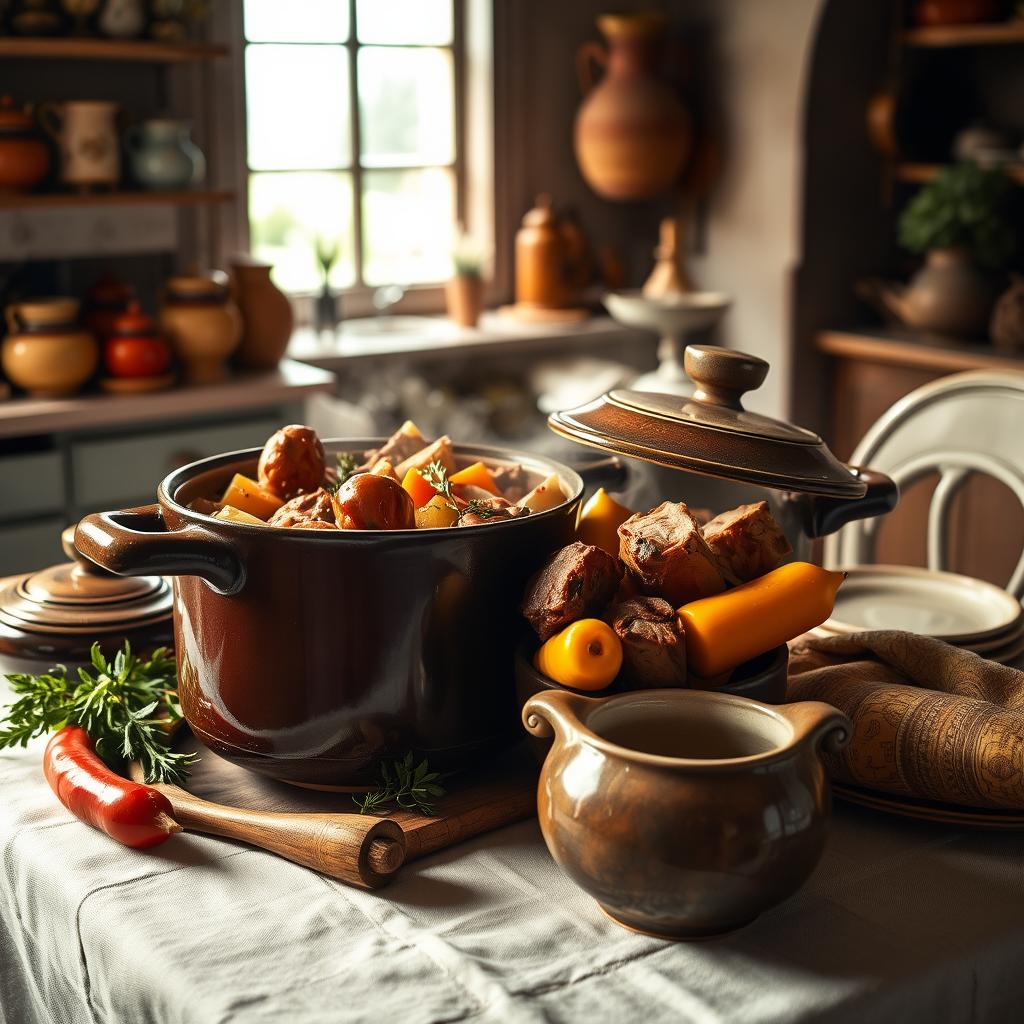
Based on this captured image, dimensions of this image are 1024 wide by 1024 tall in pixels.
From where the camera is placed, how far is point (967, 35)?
10.8ft

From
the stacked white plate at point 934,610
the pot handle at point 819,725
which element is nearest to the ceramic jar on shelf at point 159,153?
the stacked white plate at point 934,610

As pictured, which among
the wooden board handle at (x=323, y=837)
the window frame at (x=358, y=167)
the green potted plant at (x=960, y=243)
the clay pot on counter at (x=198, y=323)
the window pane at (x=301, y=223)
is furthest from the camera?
the window pane at (x=301, y=223)

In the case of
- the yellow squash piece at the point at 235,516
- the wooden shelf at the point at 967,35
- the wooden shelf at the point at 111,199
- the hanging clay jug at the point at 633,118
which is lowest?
the yellow squash piece at the point at 235,516

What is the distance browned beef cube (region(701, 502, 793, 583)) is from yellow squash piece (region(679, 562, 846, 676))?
2 centimetres

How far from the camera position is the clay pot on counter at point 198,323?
2.84 meters

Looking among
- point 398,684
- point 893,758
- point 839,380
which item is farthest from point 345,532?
point 839,380

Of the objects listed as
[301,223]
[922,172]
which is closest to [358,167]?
[301,223]

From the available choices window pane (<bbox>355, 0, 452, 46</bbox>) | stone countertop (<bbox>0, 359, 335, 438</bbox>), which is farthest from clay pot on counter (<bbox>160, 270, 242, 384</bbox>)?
window pane (<bbox>355, 0, 452, 46</bbox>)

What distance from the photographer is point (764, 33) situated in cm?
357

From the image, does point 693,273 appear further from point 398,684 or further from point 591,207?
point 398,684

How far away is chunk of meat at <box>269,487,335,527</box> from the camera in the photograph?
35.2 inches

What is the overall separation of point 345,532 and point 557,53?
3288 millimetres

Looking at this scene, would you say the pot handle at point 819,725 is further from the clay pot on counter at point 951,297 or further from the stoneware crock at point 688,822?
the clay pot on counter at point 951,297

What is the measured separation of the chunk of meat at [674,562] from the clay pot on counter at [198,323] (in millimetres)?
2137
